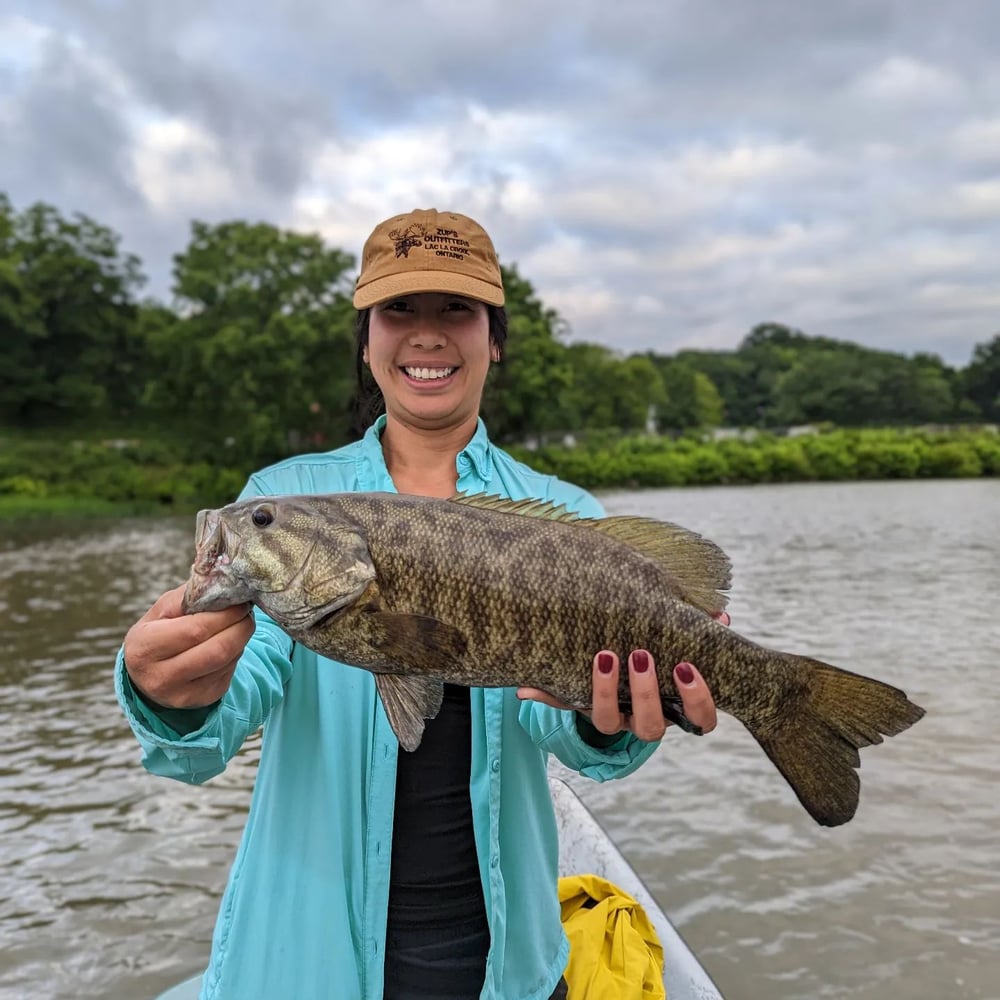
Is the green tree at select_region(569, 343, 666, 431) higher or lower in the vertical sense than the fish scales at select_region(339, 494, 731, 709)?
higher

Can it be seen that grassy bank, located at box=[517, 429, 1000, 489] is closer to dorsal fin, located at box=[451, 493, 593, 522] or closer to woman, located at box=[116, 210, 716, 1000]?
woman, located at box=[116, 210, 716, 1000]

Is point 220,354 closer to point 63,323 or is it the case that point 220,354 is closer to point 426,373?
point 63,323

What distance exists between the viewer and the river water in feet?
19.6

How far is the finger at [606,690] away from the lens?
2.41m

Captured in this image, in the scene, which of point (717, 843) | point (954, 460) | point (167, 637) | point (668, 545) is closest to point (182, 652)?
point (167, 637)

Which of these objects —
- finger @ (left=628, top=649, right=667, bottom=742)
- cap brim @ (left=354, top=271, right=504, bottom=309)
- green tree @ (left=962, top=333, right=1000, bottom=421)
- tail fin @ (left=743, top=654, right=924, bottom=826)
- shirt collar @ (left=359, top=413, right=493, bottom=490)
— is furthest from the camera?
green tree @ (left=962, top=333, right=1000, bottom=421)

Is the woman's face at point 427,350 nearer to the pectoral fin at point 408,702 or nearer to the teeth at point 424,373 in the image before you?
the teeth at point 424,373

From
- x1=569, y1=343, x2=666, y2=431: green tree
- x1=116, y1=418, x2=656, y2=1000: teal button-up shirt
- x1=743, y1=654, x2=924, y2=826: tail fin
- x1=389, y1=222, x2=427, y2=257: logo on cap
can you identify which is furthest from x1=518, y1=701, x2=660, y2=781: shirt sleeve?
x1=569, y1=343, x2=666, y2=431: green tree

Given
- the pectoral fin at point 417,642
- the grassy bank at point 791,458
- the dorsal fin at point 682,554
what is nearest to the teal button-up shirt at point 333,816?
the pectoral fin at point 417,642

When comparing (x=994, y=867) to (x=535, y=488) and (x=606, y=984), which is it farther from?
(x=535, y=488)

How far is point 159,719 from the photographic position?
7.29 ft

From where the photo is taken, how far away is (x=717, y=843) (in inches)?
297

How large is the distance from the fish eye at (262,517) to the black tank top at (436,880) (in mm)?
784

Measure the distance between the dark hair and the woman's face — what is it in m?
0.17
